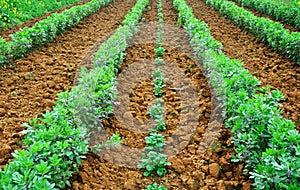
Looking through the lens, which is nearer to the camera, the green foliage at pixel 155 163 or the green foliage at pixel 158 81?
the green foliage at pixel 155 163

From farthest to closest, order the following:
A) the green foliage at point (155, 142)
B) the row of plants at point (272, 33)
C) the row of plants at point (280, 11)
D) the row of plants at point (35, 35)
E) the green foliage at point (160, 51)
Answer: the row of plants at point (280, 11) → the green foliage at point (160, 51) → the row of plants at point (272, 33) → the row of plants at point (35, 35) → the green foliage at point (155, 142)

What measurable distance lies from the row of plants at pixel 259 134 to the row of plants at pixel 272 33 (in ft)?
7.97

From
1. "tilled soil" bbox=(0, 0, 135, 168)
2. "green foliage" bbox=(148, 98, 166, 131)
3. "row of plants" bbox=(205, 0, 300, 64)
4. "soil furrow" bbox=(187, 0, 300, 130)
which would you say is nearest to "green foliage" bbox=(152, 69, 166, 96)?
"green foliage" bbox=(148, 98, 166, 131)

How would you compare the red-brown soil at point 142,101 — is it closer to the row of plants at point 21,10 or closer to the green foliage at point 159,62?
the green foliage at point 159,62

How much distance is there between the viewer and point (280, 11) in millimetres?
10758

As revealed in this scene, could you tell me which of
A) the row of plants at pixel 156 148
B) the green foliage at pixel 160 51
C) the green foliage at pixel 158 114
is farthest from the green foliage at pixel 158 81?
the green foliage at pixel 160 51

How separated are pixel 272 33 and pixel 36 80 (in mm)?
5714

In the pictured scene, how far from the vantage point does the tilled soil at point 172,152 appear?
Result: 334 cm

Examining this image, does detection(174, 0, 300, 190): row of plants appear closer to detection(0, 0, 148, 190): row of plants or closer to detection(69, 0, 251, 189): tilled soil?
detection(69, 0, 251, 189): tilled soil

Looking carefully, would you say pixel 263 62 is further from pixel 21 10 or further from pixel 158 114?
pixel 21 10

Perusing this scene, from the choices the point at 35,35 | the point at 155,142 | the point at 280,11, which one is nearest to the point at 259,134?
the point at 155,142

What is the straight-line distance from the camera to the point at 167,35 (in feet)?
29.6

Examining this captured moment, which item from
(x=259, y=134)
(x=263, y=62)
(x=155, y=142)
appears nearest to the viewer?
(x=259, y=134)

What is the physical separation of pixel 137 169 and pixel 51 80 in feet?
9.61
